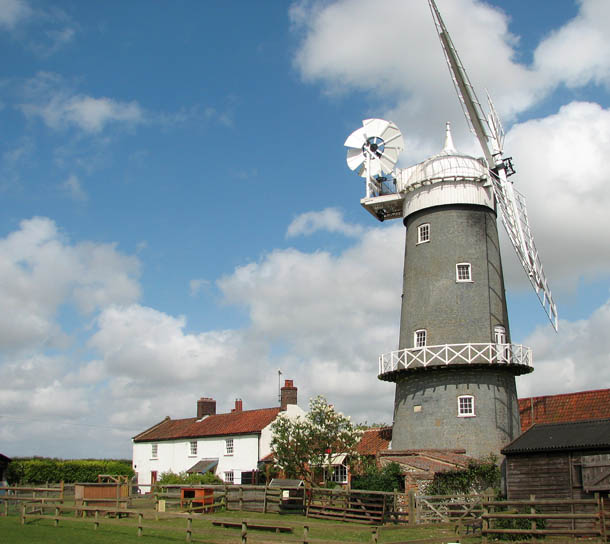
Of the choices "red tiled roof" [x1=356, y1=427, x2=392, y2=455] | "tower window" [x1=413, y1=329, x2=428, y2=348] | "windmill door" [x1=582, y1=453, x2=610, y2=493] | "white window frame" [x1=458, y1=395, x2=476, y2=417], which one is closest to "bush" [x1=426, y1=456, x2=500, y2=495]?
"white window frame" [x1=458, y1=395, x2=476, y2=417]

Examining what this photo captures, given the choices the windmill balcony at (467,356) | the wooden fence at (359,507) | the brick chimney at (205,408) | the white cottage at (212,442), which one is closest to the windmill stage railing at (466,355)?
the windmill balcony at (467,356)

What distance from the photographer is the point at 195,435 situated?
48719 millimetres

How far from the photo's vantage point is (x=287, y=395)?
151 ft

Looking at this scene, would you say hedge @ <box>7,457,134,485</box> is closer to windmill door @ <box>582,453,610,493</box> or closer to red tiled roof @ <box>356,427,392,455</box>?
red tiled roof @ <box>356,427,392,455</box>

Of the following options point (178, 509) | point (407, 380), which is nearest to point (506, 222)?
point (407, 380)

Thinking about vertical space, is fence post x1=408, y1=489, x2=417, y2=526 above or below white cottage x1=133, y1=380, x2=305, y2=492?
below

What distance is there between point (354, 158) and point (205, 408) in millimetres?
25334

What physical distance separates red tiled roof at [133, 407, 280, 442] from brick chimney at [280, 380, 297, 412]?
0.64 meters

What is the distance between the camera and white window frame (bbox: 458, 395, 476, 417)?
3116cm

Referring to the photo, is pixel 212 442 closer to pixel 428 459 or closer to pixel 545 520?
pixel 428 459

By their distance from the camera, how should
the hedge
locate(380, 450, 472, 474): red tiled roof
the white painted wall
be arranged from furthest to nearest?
the hedge < the white painted wall < locate(380, 450, 472, 474): red tiled roof

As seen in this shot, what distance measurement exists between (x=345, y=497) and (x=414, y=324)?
9.30m

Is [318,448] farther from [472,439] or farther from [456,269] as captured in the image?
[456,269]

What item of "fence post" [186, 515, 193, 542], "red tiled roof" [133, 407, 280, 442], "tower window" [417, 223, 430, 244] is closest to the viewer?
"fence post" [186, 515, 193, 542]
